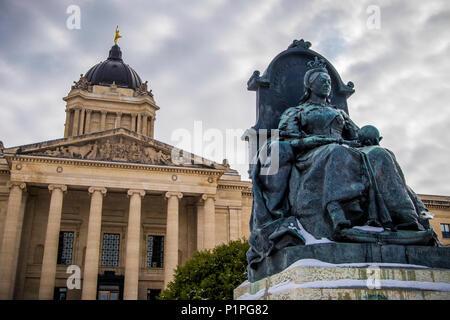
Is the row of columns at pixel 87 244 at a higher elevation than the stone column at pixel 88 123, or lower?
lower

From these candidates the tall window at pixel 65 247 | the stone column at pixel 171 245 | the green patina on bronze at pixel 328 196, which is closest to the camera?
the green patina on bronze at pixel 328 196

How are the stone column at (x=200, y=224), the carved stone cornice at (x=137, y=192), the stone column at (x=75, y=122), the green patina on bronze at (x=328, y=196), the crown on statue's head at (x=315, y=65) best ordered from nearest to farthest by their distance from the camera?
the green patina on bronze at (x=328, y=196), the crown on statue's head at (x=315, y=65), the carved stone cornice at (x=137, y=192), the stone column at (x=200, y=224), the stone column at (x=75, y=122)

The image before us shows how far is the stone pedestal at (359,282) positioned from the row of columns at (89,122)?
53.8 m

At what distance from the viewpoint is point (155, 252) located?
40.1m

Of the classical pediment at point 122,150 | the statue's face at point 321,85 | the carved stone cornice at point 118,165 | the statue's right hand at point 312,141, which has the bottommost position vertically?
the statue's right hand at point 312,141

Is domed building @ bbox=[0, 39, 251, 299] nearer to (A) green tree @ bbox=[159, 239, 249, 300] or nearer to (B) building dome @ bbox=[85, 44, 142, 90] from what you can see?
(A) green tree @ bbox=[159, 239, 249, 300]

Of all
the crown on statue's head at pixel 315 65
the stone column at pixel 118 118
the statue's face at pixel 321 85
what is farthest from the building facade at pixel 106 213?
the statue's face at pixel 321 85

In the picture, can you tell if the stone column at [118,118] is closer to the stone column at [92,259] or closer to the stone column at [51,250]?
the stone column at [51,250]

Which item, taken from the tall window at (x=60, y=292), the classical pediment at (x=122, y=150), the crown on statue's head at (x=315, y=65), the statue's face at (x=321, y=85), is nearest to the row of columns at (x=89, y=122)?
the classical pediment at (x=122, y=150)

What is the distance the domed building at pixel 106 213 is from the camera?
112ft

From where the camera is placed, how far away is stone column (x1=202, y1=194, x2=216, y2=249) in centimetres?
3662

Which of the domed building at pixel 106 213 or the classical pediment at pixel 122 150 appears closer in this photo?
the domed building at pixel 106 213
